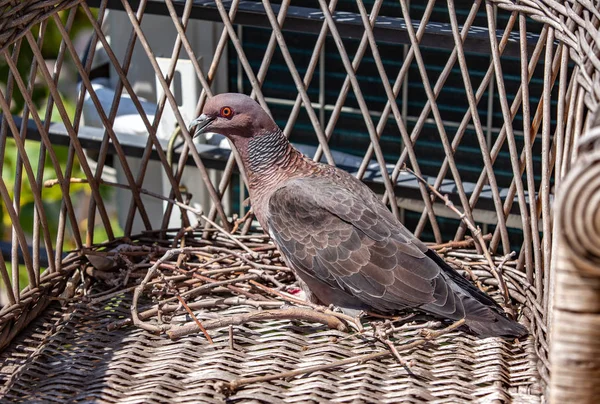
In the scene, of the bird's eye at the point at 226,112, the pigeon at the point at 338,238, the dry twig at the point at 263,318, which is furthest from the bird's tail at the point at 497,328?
the bird's eye at the point at 226,112

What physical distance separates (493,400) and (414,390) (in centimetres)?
15

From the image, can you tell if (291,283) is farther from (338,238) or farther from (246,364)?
(246,364)

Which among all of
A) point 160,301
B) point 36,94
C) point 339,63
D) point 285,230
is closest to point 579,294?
point 285,230

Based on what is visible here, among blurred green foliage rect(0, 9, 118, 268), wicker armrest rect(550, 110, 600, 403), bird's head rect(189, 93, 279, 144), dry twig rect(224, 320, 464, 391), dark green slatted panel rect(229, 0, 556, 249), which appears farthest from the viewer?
blurred green foliage rect(0, 9, 118, 268)

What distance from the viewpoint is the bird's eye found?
2.09 meters

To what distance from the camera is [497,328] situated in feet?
5.85

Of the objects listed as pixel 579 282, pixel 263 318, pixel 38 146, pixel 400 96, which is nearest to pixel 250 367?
pixel 263 318

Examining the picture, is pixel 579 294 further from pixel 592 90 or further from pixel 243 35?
pixel 243 35

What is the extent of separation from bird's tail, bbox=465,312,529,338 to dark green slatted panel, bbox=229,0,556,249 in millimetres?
1151

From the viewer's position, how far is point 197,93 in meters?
3.24

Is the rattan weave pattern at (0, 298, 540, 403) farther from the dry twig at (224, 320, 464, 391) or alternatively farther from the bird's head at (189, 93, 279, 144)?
the bird's head at (189, 93, 279, 144)

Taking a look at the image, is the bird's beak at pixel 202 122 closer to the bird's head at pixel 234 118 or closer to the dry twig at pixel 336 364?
the bird's head at pixel 234 118

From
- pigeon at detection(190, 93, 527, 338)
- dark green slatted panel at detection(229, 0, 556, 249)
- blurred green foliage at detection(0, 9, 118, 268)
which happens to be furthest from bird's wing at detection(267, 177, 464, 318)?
blurred green foliage at detection(0, 9, 118, 268)

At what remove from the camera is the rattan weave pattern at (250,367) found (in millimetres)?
1593
